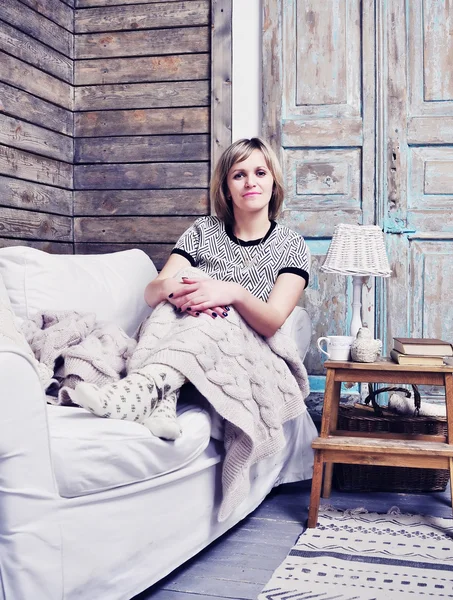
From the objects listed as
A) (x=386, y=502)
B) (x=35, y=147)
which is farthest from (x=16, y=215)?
(x=386, y=502)

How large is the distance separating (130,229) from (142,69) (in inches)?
29.6

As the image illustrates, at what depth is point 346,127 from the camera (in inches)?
121

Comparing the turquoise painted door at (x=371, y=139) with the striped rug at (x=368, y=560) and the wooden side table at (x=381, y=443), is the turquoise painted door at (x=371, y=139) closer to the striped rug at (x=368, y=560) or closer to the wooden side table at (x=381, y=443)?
the wooden side table at (x=381, y=443)

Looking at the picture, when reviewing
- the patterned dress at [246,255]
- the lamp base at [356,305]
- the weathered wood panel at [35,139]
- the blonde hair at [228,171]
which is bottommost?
the lamp base at [356,305]

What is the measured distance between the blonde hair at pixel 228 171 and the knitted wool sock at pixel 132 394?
0.96 meters

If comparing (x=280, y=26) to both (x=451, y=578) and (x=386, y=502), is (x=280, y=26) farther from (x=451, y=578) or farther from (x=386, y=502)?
(x=451, y=578)

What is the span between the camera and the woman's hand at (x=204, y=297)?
1.83 m

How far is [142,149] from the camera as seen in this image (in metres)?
3.30

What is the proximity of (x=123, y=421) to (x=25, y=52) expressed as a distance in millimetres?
2099

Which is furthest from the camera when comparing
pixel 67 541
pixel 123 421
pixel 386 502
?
pixel 386 502

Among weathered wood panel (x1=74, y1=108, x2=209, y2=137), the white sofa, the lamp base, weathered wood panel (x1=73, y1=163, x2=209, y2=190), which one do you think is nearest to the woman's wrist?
the white sofa

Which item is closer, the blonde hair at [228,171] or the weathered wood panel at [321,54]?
the blonde hair at [228,171]

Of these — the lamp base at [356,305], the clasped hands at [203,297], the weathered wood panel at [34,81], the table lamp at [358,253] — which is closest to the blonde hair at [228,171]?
the table lamp at [358,253]

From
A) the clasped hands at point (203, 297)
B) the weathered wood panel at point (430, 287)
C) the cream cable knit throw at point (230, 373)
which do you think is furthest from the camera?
the weathered wood panel at point (430, 287)
